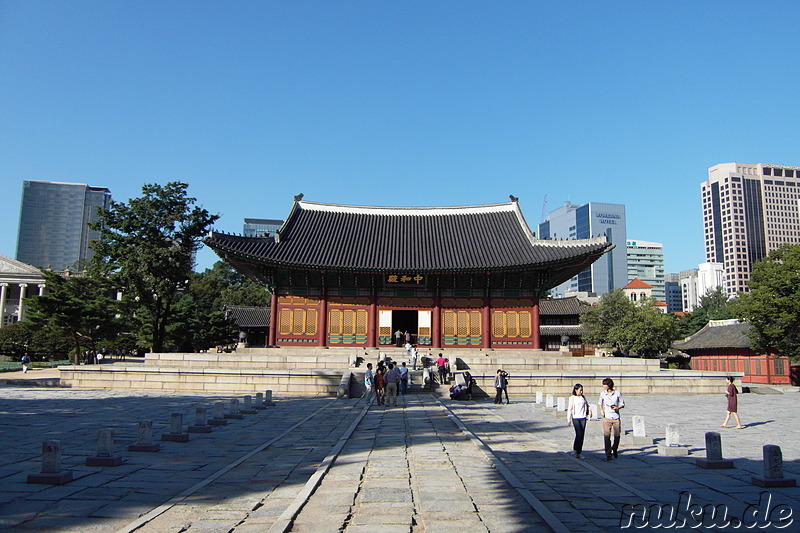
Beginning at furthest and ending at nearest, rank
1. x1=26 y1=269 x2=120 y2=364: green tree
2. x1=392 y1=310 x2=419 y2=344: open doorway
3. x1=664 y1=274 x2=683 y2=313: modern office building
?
x1=664 y1=274 x2=683 y2=313: modern office building
x1=392 y1=310 x2=419 y2=344: open doorway
x1=26 y1=269 x2=120 y2=364: green tree

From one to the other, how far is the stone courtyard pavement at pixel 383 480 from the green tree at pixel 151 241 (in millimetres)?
16799

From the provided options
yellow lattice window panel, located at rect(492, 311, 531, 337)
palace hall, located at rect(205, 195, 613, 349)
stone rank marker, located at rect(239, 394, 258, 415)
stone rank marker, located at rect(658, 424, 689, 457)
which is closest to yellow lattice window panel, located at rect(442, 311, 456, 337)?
palace hall, located at rect(205, 195, 613, 349)

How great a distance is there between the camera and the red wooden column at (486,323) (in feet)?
108

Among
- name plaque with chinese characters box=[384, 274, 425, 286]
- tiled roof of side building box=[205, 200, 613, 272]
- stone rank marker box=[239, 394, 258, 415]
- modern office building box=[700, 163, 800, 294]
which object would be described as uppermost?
modern office building box=[700, 163, 800, 294]

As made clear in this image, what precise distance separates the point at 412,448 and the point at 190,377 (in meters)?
17.0

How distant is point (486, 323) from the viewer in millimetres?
33219

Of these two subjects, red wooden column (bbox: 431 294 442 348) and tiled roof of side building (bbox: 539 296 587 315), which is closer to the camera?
red wooden column (bbox: 431 294 442 348)

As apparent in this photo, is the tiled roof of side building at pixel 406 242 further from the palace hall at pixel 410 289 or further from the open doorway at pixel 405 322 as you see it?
the open doorway at pixel 405 322

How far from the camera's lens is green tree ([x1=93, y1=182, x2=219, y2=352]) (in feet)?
104

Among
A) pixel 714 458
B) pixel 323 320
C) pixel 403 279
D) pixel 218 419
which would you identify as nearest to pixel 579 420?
pixel 714 458

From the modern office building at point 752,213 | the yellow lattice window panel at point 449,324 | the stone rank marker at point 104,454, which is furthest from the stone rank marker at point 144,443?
the modern office building at point 752,213

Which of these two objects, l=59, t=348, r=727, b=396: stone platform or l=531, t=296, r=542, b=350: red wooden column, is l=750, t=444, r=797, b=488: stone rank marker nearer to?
l=59, t=348, r=727, b=396: stone platform

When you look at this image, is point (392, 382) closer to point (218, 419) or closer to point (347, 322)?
point (218, 419)

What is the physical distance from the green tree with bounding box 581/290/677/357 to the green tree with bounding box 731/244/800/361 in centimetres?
1285
